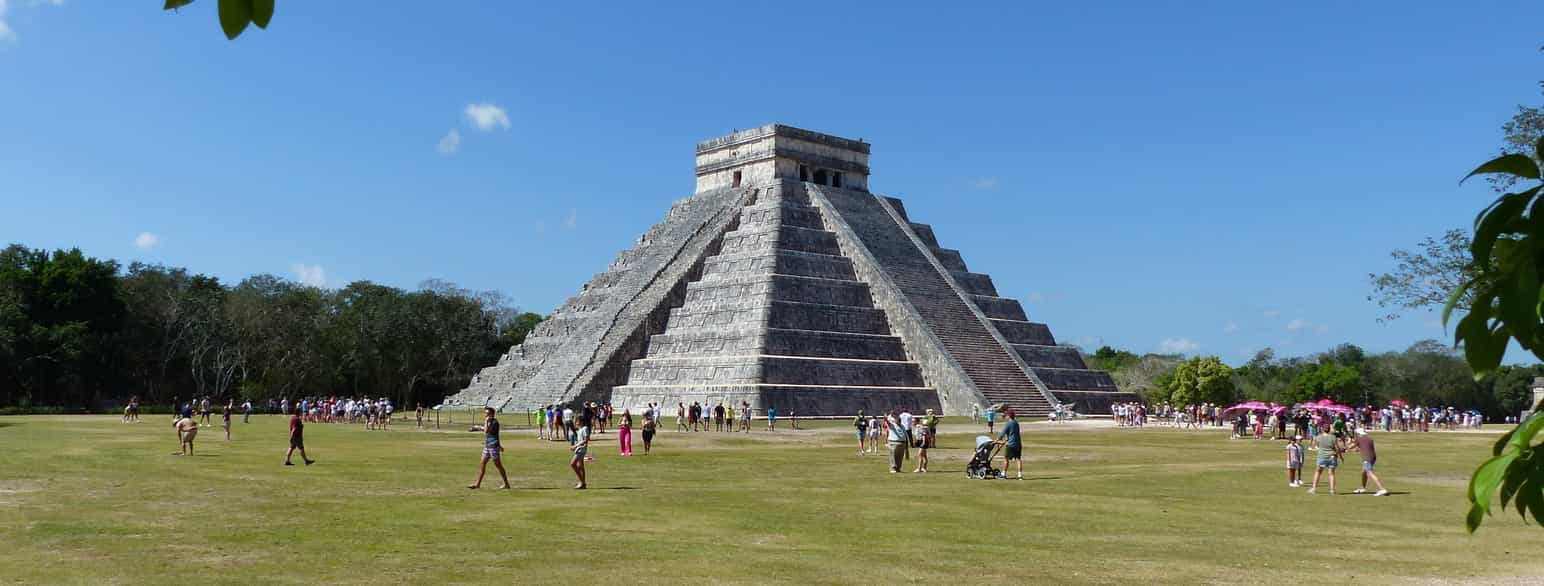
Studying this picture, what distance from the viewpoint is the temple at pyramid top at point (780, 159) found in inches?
2628

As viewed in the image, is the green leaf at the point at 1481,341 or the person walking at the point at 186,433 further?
the person walking at the point at 186,433

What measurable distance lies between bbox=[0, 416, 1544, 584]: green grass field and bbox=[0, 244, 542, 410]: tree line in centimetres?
4276

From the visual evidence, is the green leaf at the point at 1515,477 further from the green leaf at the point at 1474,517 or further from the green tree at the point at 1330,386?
the green tree at the point at 1330,386

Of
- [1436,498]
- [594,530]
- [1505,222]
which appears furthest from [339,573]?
[1436,498]

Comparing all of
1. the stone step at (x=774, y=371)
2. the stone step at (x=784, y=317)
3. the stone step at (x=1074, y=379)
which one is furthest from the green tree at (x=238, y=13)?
the stone step at (x=1074, y=379)

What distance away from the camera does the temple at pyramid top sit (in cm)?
6675

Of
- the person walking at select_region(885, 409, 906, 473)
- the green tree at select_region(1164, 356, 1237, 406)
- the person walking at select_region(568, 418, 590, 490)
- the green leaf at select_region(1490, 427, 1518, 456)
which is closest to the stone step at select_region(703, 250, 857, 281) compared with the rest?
the green tree at select_region(1164, 356, 1237, 406)

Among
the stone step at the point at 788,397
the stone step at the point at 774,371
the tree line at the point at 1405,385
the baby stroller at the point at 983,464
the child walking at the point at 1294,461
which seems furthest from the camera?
the tree line at the point at 1405,385

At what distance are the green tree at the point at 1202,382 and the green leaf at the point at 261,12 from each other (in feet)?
221

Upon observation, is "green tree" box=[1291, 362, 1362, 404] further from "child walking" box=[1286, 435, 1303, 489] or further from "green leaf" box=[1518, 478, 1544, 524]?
"green leaf" box=[1518, 478, 1544, 524]

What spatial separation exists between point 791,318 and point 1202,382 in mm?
24598

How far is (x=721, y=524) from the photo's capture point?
554 inches

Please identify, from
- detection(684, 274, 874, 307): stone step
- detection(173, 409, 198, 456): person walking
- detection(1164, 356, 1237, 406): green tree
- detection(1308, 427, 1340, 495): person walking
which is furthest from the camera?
detection(1164, 356, 1237, 406): green tree

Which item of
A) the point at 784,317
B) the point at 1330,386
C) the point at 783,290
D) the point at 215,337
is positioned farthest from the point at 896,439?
the point at 1330,386
